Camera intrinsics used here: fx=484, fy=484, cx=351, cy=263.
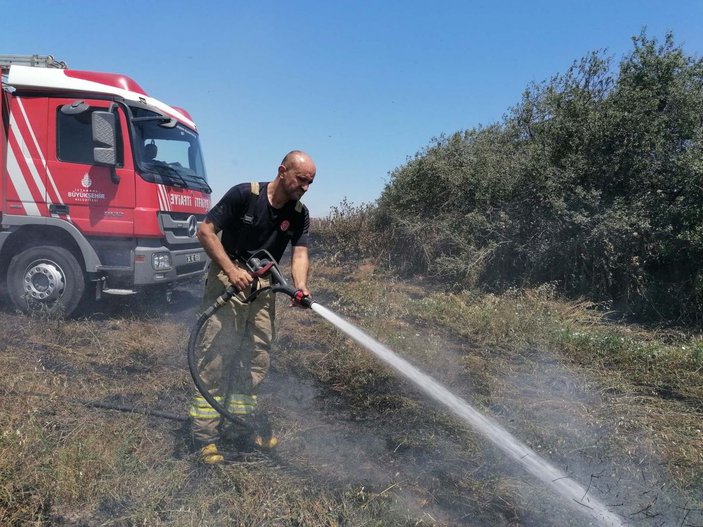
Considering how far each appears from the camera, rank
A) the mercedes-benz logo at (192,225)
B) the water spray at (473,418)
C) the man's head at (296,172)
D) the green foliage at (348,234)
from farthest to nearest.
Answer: the green foliage at (348,234) → the mercedes-benz logo at (192,225) → the man's head at (296,172) → the water spray at (473,418)

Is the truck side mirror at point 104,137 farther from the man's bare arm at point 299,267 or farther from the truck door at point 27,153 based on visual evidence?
the man's bare arm at point 299,267

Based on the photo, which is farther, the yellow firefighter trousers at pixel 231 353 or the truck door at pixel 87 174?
the truck door at pixel 87 174

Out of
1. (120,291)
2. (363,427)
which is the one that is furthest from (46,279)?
(363,427)

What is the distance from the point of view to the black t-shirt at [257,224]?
10.2 feet

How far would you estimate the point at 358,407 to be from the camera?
3771 millimetres

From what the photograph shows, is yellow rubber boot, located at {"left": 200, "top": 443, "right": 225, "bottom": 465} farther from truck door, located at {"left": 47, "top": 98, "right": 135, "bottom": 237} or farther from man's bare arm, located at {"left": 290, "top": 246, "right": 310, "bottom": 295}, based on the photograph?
truck door, located at {"left": 47, "top": 98, "right": 135, "bottom": 237}

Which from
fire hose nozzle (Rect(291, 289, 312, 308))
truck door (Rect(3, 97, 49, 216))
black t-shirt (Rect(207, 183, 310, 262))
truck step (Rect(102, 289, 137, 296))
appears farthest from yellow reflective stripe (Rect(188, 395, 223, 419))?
truck door (Rect(3, 97, 49, 216))

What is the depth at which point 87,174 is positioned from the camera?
18.1 feet

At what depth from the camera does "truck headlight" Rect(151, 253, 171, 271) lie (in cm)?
564

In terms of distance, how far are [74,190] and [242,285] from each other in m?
3.74

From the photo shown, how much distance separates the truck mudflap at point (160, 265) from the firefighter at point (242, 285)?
265cm

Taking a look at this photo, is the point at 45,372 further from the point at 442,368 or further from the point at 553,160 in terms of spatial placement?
the point at 553,160

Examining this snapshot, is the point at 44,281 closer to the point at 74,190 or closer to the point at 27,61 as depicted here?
the point at 74,190

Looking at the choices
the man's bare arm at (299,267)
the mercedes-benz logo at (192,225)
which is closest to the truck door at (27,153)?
the mercedes-benz logo at (192,225)
